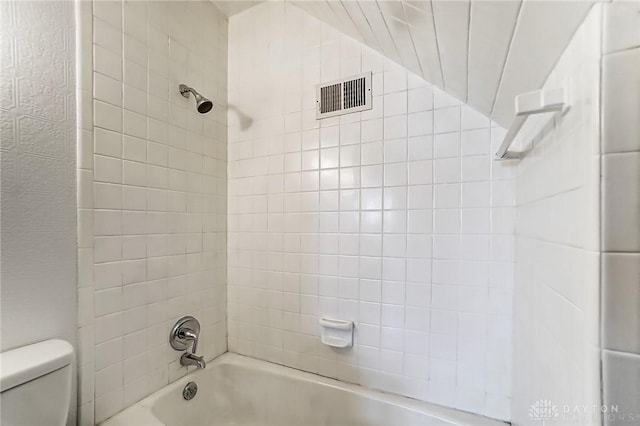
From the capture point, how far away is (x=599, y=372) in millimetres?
418

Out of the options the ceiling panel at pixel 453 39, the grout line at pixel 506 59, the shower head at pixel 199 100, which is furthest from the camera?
the shower head at pixel 199 100

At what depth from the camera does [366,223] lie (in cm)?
131

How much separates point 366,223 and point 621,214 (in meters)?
0.94

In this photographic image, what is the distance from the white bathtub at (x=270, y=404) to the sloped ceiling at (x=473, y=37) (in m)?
1.27

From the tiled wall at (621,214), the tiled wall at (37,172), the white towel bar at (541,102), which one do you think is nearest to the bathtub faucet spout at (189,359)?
the tiled wall at (37,172)

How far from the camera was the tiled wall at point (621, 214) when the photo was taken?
1.27 ft

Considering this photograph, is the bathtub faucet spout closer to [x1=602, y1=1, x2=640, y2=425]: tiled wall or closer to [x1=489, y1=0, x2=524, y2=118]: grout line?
[x1=602, y1=1, x2=640, y2=425]: tiled wall

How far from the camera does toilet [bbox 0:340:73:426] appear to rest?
0.74 metres

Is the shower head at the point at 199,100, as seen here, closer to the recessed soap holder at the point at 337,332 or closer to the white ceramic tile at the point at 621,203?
the recessed soap holder at the point at 337,332

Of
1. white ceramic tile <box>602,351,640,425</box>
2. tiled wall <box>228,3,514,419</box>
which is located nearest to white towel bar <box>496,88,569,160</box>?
white ceramic tile <box>602,351,640,425</box>

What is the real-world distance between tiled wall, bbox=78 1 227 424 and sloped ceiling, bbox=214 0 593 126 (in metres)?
0.75

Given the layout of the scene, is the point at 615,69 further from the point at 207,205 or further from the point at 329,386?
the point at 207,205

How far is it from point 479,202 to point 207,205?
54.2 inches

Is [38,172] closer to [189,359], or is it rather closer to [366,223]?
[189,359]
